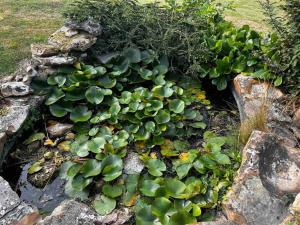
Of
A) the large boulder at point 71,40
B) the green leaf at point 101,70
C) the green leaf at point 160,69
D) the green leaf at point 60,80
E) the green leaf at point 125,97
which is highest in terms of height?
the large boulder at point 71,40

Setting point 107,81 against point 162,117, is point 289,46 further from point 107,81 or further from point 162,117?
point 107,81

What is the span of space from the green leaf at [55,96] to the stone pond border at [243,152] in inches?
4.0

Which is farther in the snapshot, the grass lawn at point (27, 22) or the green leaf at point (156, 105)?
the grass lawn at point (27, 22)

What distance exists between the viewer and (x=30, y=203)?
3.72 metres

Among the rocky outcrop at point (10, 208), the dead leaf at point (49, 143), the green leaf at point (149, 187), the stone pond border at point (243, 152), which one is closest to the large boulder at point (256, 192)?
the stone pond border at point (243, 152)

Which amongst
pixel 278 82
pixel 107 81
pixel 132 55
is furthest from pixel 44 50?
pixel 278 82

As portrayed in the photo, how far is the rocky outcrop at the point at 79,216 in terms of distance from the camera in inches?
129

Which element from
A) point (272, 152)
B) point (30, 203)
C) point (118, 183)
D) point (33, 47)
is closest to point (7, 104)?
point (33, 47)

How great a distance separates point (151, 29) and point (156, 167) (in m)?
2.19

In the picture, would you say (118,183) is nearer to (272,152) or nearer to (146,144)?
(146,144)

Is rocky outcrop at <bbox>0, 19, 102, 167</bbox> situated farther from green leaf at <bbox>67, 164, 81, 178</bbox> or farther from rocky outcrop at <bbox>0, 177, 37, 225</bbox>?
green leaf at <bbox>67, 164, 81, 178</bbox>

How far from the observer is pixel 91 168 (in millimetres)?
3900

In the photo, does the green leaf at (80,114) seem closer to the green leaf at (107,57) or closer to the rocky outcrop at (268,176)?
the green leaf at (107,57)

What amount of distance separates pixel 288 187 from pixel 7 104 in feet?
10.2
